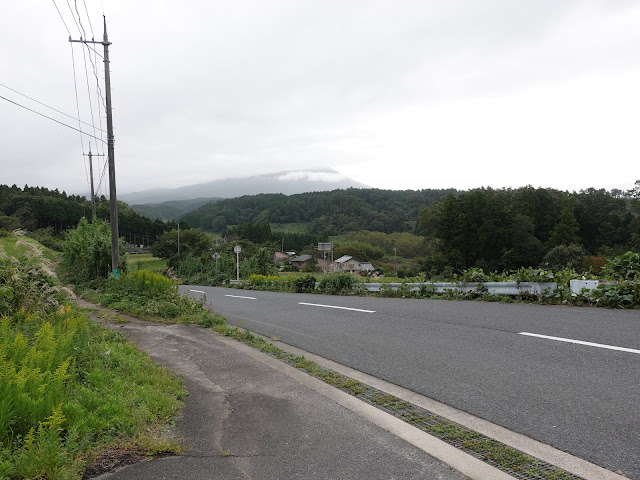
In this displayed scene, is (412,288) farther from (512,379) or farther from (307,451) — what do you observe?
(307,451)

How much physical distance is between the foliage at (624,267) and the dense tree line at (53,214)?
123ft

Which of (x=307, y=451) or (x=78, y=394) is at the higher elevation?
(x=78, y=394)

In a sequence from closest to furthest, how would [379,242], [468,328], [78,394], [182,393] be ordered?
[78,394] → [182,393] → [468,328] → [379,242]

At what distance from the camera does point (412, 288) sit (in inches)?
516

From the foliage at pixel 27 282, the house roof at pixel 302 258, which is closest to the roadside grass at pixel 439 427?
the foliage at pixel 27 282

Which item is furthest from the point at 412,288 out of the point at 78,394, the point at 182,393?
the point at 78,394

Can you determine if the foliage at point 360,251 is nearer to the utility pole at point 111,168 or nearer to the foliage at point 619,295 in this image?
the utility pole at point 111,168

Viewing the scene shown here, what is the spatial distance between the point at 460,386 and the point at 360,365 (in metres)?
1.55

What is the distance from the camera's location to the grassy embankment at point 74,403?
9.14 ft

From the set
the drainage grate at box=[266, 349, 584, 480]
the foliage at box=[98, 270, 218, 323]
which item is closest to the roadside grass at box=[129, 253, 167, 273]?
the foliage at box=[98, 270, 218, 323]

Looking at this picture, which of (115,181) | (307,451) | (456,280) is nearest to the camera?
(307,451)

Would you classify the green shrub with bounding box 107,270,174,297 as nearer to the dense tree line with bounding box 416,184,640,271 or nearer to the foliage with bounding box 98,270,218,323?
the foliage with bounding box 98,270,218,323

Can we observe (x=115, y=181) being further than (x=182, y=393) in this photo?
Yes

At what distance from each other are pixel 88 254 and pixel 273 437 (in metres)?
15.3
